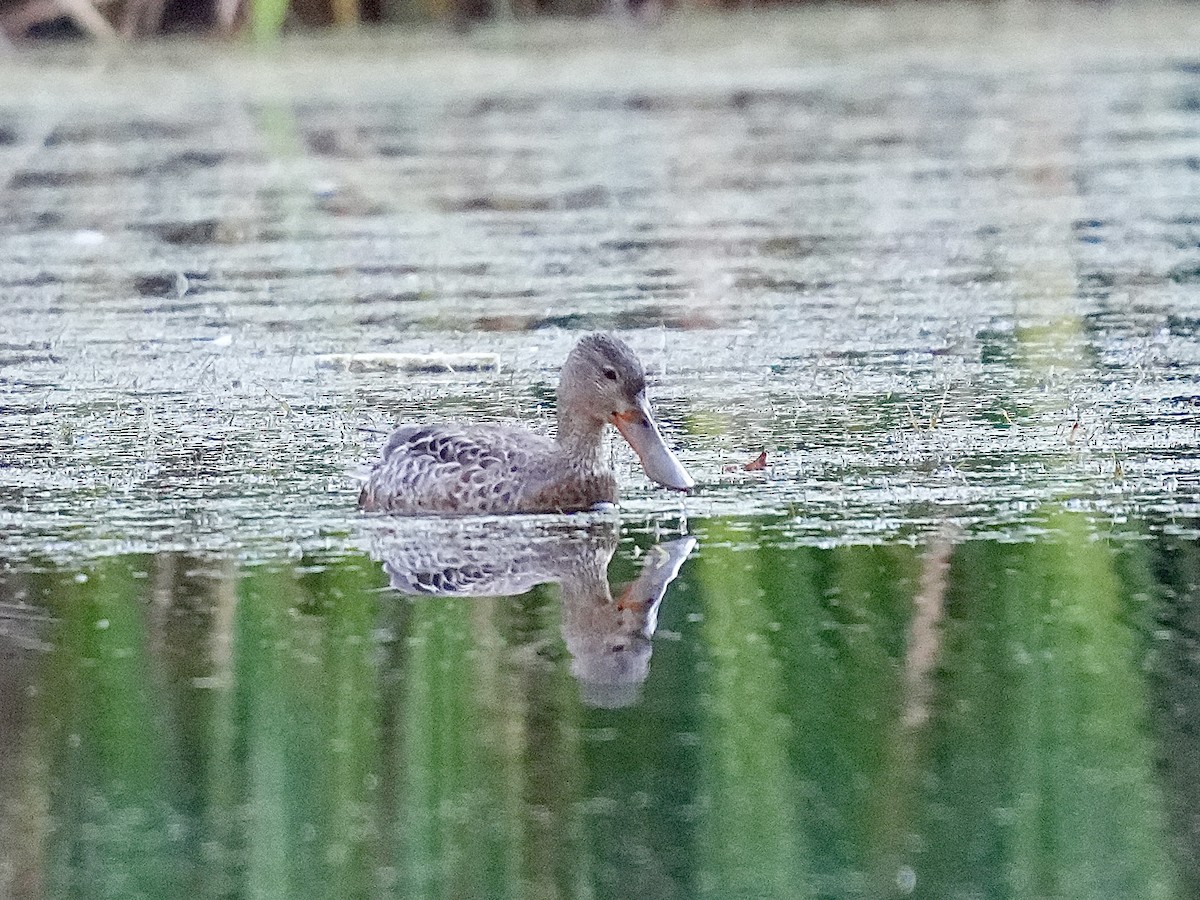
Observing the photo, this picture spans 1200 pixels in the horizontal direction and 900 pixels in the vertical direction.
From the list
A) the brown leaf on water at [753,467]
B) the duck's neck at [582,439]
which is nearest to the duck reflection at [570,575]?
the duck's neck at [582,439]

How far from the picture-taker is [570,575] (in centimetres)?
463

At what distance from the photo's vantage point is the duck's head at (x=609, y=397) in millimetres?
5195

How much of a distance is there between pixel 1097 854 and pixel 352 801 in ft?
3.15

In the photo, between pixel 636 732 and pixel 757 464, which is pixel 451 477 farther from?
pixel 636 732

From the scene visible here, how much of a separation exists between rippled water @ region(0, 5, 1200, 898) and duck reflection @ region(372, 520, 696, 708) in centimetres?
3

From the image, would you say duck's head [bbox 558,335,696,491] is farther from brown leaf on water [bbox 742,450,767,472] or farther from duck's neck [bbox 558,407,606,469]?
brown leaf on water [bbox 742,450,767,472]

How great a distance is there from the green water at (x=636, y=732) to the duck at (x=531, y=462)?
37 cm

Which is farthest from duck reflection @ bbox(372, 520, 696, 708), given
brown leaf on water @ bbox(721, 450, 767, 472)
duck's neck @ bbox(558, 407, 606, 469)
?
brown leaf on water @ bbox(721, 450, 767, 472)

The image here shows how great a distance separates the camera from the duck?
509 centimetres

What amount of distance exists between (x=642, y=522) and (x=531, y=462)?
Result: 26 cm

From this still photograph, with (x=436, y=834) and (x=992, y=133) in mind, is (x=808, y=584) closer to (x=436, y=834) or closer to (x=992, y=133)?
(x=436, y=834)

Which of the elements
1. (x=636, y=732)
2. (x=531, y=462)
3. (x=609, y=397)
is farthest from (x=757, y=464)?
(x=636, y=732)

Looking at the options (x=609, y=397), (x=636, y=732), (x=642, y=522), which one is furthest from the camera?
(x=609, y=397)

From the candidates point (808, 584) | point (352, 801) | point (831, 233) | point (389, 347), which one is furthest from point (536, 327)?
point (352, 801)
